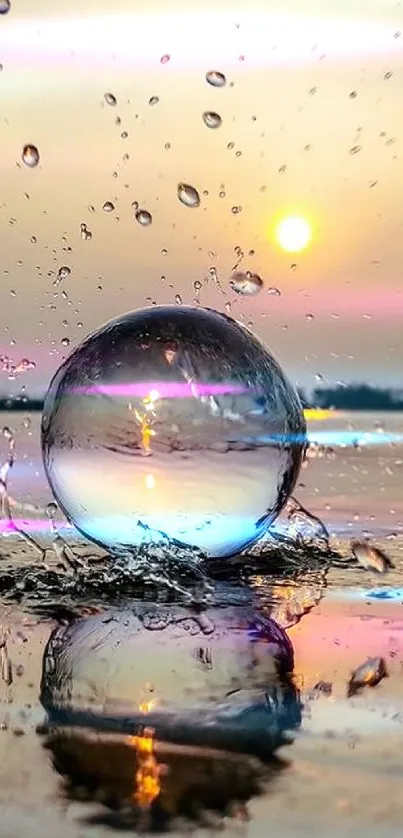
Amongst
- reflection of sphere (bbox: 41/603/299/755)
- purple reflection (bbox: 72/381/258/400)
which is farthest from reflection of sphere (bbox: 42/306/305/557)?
reflection of sphere (bbox: 41/603/299/755)

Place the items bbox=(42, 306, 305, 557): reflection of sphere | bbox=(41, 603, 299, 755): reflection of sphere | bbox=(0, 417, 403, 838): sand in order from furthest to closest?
bbox=(42, 306, 305, 557): reflection of sphere < bbox=(41, 603, 299, 755): reflection of sphere < bbox=(0, 417, 403, 838): sand

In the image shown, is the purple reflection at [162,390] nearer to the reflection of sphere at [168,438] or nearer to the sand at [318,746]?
the reflection of sphere at [168,438]

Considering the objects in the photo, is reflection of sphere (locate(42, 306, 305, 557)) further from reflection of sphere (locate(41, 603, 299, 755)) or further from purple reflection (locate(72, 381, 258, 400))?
reflection of sphere (locate(41, 603, 299, 755))

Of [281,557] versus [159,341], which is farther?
[281,557]

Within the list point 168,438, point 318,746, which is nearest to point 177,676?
point 318,746

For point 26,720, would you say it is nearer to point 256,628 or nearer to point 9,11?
point 256,628

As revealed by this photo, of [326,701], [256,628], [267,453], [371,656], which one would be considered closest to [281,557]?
[267,453]

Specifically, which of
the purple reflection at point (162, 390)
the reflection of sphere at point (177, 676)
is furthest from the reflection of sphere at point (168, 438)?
the reflection of sphere at point (177, 676)
